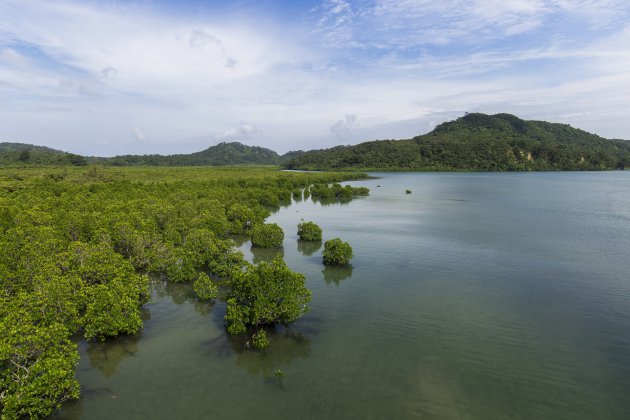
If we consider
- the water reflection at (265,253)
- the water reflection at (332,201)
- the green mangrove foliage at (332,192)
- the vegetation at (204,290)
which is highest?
the green mangrove foliage at (332,192)

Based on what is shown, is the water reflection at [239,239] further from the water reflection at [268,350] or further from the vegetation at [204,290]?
the water reflection at [268,350]

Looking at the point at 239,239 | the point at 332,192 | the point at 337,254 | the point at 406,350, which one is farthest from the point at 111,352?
the point at 332,192

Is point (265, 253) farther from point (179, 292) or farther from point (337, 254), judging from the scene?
point (179, 292)

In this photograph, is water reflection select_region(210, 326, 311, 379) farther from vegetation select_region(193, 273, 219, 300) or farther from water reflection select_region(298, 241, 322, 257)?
water reflection select_region(298, 241, 322, 257)

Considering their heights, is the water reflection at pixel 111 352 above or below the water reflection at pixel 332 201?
below

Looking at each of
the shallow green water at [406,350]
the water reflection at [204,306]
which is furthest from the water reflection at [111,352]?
the water reflection at [204,306]

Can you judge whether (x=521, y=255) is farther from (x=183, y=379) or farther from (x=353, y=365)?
(x=183, y=379)
